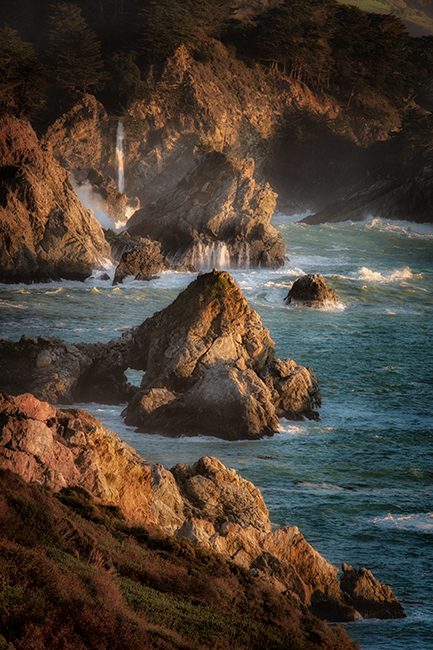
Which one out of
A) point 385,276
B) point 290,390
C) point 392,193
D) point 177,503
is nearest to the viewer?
point 177,503

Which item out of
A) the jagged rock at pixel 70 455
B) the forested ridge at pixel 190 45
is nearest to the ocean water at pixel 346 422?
the jagged rock at pixel 70 455

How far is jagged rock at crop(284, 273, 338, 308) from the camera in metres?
43.9

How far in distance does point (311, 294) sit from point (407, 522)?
2898 cm

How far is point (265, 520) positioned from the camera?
14.0 m

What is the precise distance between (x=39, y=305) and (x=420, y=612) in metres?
34.8

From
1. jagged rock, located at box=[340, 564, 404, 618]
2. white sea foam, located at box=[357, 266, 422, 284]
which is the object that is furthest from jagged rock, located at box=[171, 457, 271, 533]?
white sea foam, located at box=[357, 266, 422, 284]

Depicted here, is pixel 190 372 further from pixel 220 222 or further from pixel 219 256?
pixel 220 222

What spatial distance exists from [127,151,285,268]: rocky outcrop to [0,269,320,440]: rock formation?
33.7 metres

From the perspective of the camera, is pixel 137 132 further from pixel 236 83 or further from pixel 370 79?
pixel 370 79

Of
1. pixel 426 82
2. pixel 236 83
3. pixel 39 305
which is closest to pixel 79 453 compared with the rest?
pixel 39 305

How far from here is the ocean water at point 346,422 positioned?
48.6ft

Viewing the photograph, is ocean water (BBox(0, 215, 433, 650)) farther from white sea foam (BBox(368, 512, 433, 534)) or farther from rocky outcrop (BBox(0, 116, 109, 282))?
rocky outcrop (BBox(0, 116, 109, 282))

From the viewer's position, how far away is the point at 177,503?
13469 mm

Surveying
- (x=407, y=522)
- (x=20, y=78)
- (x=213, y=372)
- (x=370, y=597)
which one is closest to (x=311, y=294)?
(x=213, y=372)
